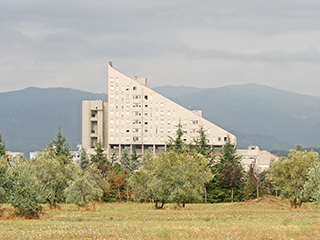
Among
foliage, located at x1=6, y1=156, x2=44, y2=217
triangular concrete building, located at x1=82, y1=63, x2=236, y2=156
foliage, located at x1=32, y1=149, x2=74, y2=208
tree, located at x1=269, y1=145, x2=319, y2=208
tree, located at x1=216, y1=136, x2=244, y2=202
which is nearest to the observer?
foliage, located at x1=6, y1=156, x2=44, y2=217

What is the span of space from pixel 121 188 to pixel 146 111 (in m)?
64.7

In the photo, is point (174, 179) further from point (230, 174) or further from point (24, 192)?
point (230, 174)

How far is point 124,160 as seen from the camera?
106938mm

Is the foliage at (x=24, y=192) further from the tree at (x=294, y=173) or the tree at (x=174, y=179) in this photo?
the tree at (x=294, y=173)

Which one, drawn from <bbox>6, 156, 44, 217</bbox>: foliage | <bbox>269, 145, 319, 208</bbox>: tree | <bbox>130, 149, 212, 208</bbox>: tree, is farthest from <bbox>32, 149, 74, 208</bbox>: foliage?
<bbox>269, 145, 319, 208</bbox>: tree

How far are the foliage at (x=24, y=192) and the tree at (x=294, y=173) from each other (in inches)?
1044

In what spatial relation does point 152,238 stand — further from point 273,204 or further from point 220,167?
point 220,167

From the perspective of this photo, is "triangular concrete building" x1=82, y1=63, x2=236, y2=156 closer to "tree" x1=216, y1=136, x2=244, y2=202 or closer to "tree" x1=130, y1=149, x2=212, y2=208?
"tree" x1=216, y1=136, x2=244, y2=202

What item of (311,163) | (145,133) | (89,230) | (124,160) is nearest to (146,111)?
(145,133)

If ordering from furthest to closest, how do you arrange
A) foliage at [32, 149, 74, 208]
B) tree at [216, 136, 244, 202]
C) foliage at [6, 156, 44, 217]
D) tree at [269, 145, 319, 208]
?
tree at [216, 136, 244, 202] < foliage at [32, 149, 74, 208] < tree at [269, 145, 319, 208] < foliage at [6, 156, 44, 217]

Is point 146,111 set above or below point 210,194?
above

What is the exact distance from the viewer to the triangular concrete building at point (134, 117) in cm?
13575

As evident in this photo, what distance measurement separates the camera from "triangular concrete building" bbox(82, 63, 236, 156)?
13575cm

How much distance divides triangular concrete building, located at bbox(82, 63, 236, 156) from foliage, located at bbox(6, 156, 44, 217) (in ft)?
A: 334
